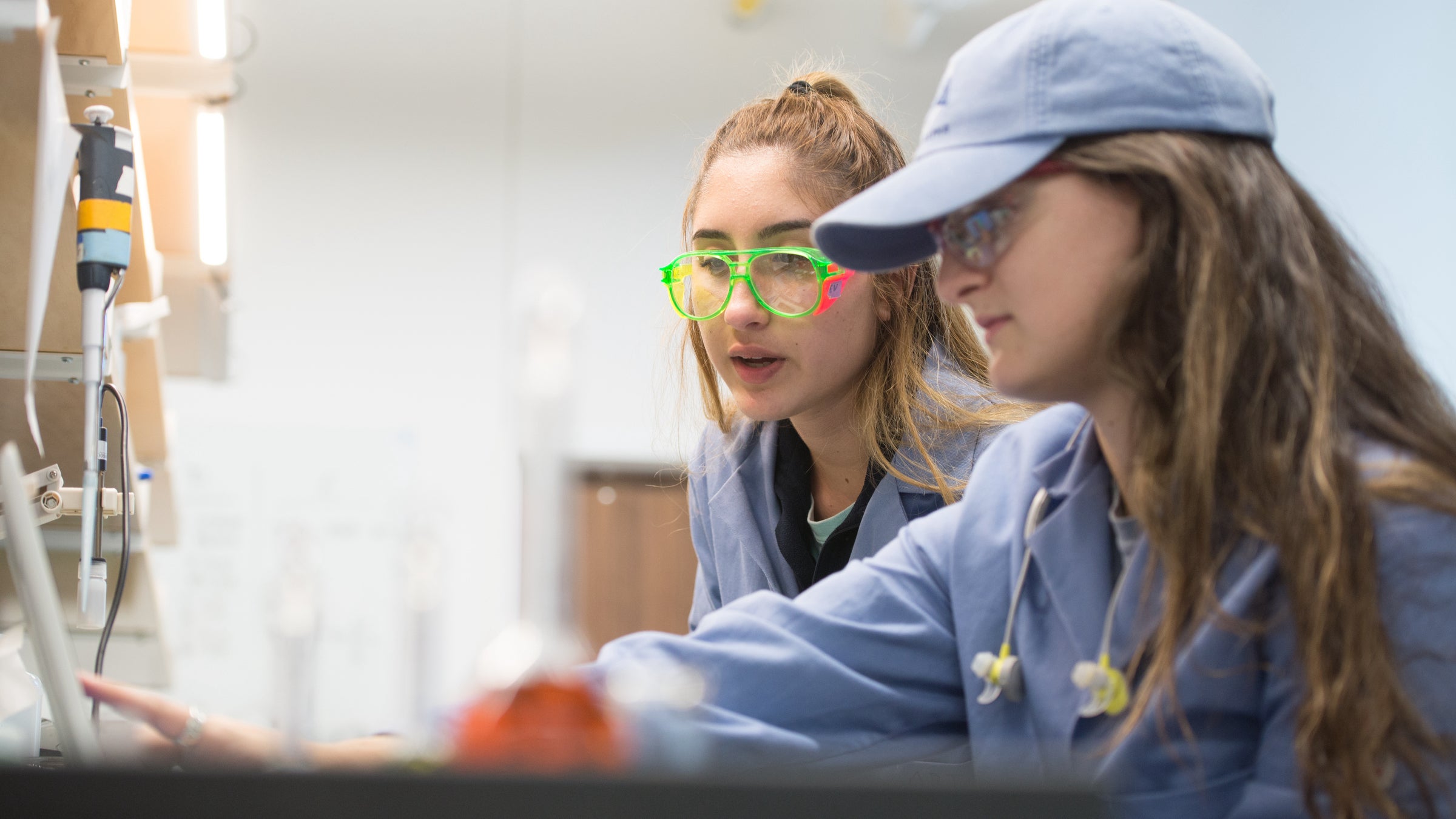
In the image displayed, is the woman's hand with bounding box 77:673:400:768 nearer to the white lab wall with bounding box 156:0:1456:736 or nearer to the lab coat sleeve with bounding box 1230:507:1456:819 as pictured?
the lab coat sleeve with bounding box 1230:507:1456:819

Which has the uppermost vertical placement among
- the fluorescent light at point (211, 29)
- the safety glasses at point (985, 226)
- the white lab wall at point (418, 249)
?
the fluorescent light at point (211, 29)

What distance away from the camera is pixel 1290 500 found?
81 cm

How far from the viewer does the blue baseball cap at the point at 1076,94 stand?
885 mm

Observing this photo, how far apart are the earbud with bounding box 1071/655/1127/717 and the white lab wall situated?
3.08 m

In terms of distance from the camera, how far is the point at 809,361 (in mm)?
1607

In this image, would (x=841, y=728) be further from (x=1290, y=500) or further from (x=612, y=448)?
(x=612, y=448)

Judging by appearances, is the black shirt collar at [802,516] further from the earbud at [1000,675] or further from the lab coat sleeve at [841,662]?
the earbud at [1000,675]

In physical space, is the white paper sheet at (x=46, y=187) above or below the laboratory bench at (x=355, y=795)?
above

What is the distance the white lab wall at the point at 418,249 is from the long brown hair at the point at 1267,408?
119 inches

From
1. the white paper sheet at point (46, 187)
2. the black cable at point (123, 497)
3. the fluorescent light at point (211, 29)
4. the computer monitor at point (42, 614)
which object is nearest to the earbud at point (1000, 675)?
the computer monitor at point (42, 614)

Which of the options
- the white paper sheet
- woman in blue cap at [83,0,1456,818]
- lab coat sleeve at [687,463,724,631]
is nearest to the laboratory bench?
woman in blue cap at [83,0,1456,818]

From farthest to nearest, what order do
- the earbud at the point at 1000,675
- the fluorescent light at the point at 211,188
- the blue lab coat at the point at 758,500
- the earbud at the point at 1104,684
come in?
the fluorescent light at the point at 211,188 < the blue lab coat at the point at 758,500 < the earbud at the point at 1000,675 < the earbud at the point at 1104,684

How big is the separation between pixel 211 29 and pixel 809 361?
3.82ft

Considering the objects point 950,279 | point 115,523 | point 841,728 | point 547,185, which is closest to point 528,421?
point 950,279
